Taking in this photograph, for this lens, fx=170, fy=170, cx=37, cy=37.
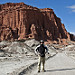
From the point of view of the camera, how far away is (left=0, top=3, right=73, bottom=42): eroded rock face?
108938 millimetres

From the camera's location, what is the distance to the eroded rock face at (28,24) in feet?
357

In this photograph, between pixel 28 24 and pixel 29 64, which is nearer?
pixel 29 64

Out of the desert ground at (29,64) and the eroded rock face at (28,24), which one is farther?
the eroded rock face at (28,24)

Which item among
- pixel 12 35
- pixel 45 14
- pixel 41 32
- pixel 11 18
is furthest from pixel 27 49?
pixel 45 14

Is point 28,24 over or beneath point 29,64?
over

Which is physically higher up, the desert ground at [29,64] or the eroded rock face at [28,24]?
the eroded rock face at [28,24]

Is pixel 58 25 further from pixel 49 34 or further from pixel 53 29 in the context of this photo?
pixel 49 34

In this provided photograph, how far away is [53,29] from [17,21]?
2884 centimetres

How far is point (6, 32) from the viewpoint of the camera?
10806 cm

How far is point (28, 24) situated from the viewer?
377 ft

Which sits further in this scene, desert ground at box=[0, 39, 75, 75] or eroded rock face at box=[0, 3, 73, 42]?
eroded rock face at box=[0, 3, 73, 42]

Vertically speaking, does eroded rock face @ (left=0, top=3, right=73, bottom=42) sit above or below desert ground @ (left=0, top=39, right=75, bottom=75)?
above

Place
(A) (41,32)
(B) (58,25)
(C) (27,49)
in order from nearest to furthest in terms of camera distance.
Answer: (C) (27,49)
(A) (41,32)
(B) (58,25)

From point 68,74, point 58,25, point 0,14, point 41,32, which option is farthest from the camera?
point 58,25
